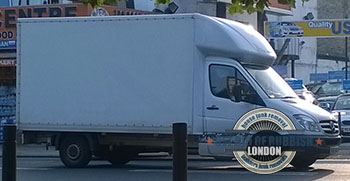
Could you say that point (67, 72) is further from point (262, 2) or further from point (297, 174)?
point (262, 2)

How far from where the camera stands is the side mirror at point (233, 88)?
569 inches

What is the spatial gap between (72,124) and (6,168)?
8.90 m

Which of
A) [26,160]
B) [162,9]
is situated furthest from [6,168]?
[162,9]

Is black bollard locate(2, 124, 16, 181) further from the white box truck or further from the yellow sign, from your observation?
the yellow sign

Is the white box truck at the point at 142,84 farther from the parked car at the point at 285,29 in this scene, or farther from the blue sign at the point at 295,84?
the parked car at the point at 285,29

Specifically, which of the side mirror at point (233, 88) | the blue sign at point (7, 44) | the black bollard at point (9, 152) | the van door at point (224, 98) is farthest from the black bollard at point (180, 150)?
the blue sign at point (7, 44)

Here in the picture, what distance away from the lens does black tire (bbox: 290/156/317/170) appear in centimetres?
1430

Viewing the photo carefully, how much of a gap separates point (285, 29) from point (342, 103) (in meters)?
13.1

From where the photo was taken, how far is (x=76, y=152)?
15.7 metres

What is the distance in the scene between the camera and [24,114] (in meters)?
15.8

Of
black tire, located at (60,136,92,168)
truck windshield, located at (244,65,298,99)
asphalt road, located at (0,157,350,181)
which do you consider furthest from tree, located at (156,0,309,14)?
black tire, located at (60,136,92,168)

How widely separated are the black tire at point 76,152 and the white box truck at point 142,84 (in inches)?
0.9

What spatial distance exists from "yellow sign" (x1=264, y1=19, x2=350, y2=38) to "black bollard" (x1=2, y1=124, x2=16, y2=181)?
95.0 feet

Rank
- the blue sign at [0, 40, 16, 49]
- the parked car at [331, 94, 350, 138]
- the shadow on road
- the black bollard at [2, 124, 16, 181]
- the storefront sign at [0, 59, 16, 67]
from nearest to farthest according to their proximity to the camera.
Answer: the black bollard at [2, 124, 16, 181]
the shadow on road
the parked car at [331, 94, 350, 138]
the storefront sign at [0, 59, 16, 67]
the blue sign at [0, 40, 16, 49]
